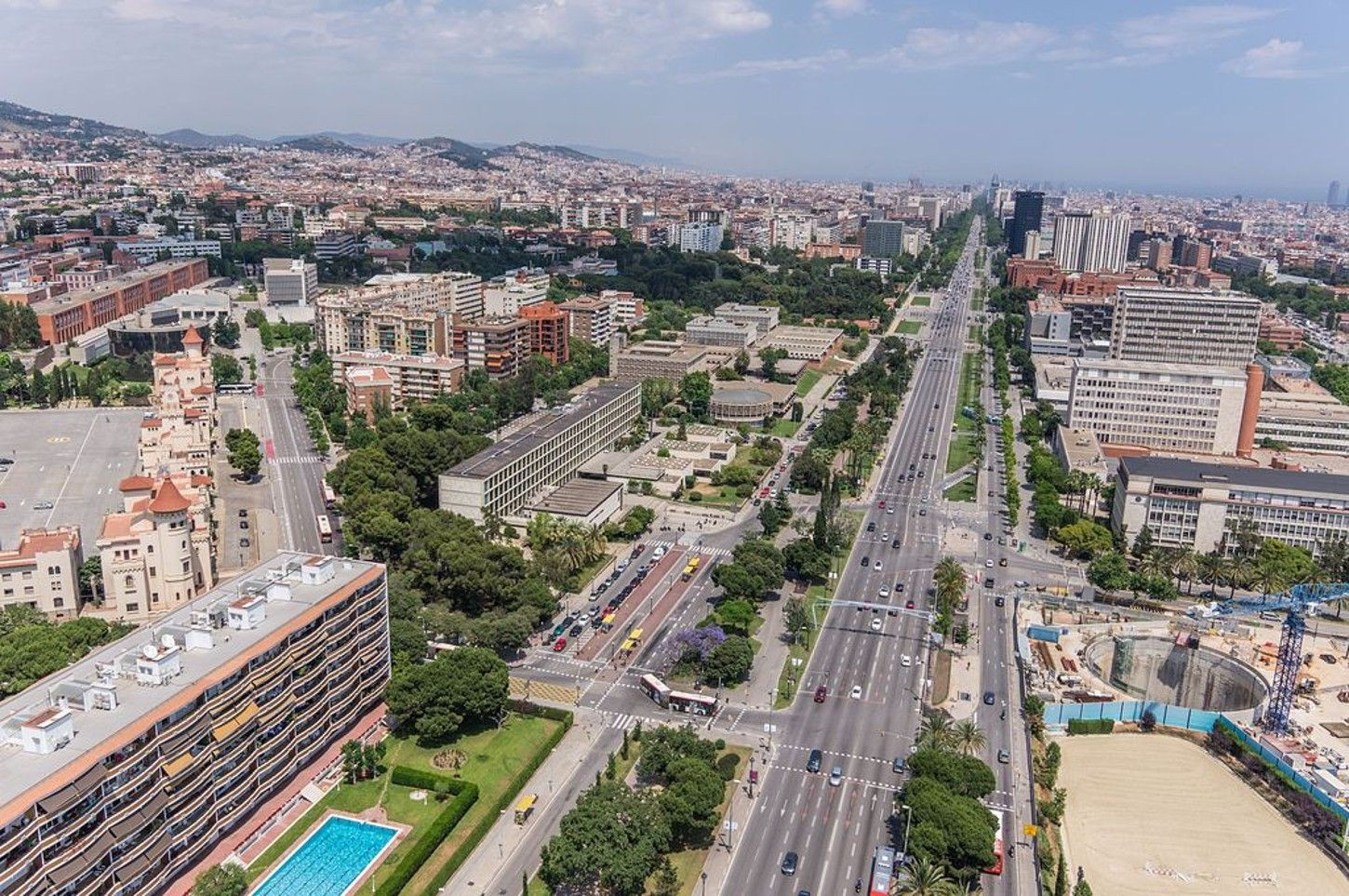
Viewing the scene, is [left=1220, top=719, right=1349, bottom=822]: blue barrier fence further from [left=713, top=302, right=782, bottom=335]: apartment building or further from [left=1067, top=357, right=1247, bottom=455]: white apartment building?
[left=713, top=302, right=782, bottom=335]: apartment building

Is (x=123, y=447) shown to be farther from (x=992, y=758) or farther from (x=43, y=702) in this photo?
(x=992, y=758)

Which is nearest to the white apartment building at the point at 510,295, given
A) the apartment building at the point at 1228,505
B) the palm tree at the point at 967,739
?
the apartment building at the point at 1228,505

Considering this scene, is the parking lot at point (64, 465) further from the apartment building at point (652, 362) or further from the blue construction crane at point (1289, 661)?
the blue construction crane at point (1289, 661)

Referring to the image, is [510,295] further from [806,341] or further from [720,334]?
[806,341]

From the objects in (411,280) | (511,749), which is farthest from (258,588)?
(411,280)

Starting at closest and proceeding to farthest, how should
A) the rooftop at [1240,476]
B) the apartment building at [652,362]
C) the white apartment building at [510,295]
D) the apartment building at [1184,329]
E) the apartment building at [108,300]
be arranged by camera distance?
the rooftop at [1240,476], the apartment building at [1184,329], the apartment building at [652,362], the apartment building at [108,300], the white apartment building at [510,295]

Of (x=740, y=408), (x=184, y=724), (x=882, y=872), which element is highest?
(x=184, y=724)

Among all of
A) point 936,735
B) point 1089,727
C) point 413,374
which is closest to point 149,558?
point 936,735
